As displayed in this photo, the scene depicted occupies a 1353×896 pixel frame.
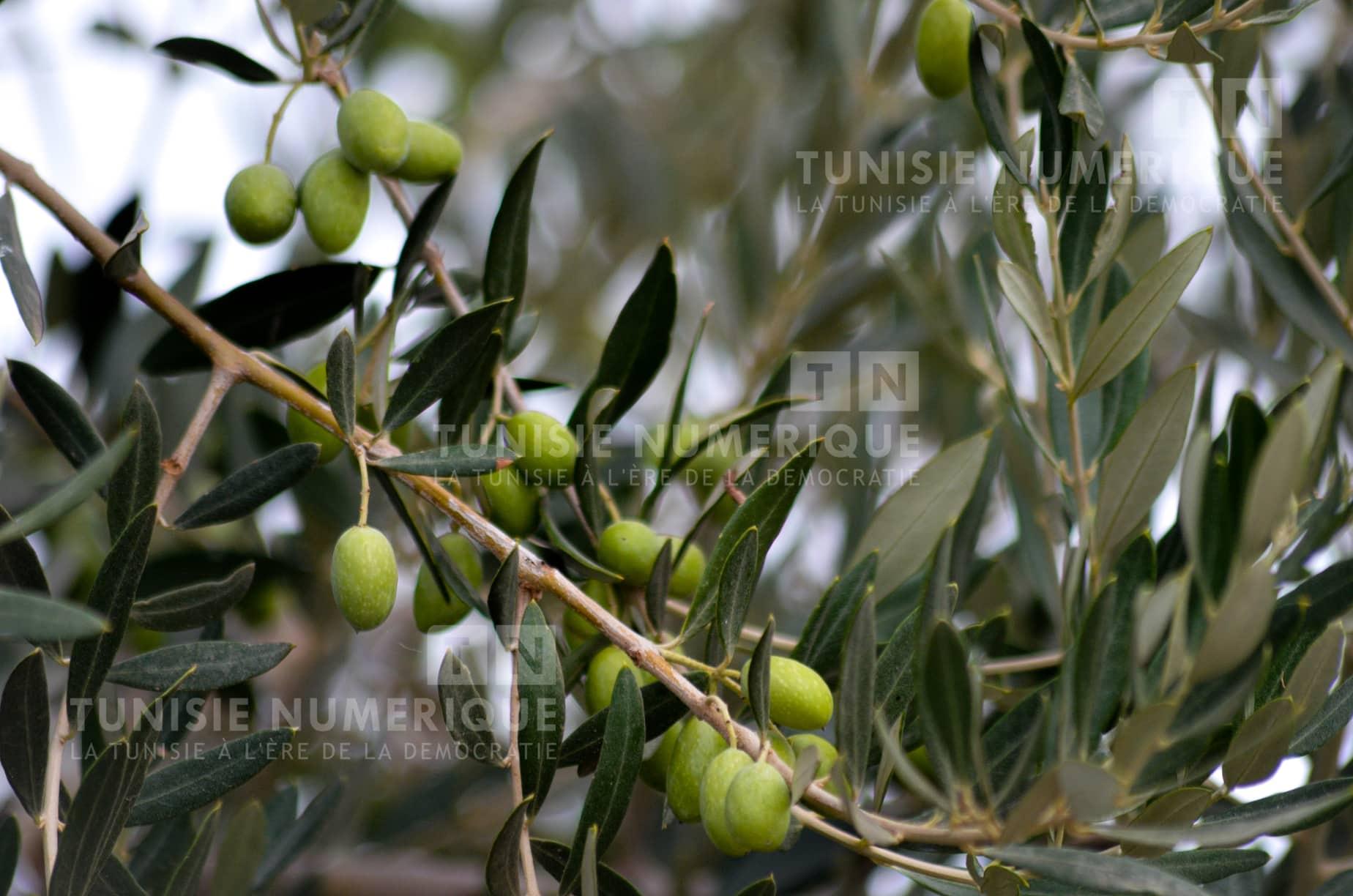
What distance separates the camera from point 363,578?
676mm

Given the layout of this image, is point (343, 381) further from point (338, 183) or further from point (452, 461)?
point (338, 183)

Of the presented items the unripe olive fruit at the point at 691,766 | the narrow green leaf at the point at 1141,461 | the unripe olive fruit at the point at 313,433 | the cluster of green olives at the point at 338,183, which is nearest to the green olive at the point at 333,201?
the cluster of green olives at the point at 338,183

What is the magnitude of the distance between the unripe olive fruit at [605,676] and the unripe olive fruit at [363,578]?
0.14 metres

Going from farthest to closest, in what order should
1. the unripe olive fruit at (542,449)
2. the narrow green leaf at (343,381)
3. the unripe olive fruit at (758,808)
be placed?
1. the unripe olive fruit at (542,449)
2. the narrow green leaf at (343,381)
3. the unripe olive fruit at (758,808)

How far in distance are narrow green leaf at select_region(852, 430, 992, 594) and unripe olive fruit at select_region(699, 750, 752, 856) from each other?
0.86 feet

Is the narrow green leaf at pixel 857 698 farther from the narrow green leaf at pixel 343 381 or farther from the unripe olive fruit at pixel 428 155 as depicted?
the unripe olive fruit at pixel 428 155

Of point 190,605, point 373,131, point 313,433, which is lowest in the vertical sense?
point 190,605

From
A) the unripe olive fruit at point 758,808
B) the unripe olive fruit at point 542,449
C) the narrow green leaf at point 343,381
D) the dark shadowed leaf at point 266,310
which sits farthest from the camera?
the dark shadowed leaf at point 266,310

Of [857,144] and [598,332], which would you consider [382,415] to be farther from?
[598,332]

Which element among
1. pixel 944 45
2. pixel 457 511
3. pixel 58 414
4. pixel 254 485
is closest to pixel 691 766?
pixel 457 511

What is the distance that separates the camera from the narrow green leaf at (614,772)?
24.9 inches

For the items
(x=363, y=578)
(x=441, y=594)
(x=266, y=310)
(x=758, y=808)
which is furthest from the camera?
(x=266, y=310)

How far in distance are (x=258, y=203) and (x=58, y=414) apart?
0.65 ft

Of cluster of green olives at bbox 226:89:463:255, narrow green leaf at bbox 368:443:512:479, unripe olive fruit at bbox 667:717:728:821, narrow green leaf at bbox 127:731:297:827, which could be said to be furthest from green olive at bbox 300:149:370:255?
unripe olive fruit at bbox 667:717:728:821
